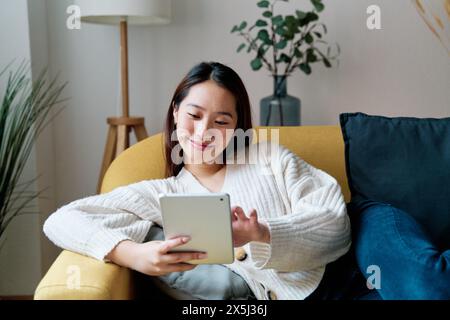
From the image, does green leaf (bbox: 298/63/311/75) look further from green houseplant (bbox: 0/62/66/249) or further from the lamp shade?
green houseplant (bbox: 0/62/66/249)

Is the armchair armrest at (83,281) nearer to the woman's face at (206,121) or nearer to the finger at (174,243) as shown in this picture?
the finger at (174,243)

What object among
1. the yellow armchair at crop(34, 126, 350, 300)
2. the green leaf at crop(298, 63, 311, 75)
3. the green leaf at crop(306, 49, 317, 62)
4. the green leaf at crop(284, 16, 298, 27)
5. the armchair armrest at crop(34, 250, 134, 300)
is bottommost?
the armchair armrest at crop(34, 250, 134, 300)

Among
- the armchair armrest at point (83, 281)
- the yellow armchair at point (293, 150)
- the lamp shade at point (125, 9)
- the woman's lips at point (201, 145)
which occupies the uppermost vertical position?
the lamp shade at point (125, 9)

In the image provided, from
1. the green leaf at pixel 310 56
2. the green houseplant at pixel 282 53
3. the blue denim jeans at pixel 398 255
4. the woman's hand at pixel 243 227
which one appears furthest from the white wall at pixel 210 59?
the woman's hand at pixel 243 227

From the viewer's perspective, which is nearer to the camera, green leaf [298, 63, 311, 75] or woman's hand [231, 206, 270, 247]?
woman's hand [231, 206, 270, 247]

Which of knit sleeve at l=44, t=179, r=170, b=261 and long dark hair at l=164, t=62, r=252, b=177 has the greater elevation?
long dark hair at l=164, t=62, r=252, b=177

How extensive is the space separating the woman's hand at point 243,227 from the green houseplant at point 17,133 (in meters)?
1.05

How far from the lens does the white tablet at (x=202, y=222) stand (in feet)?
3.34

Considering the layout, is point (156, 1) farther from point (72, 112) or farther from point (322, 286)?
point (322, 286)

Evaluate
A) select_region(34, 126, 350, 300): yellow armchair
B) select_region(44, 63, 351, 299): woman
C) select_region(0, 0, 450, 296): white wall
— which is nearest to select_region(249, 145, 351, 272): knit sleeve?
select_region(44, 63, 351, 299): woman

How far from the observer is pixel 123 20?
221cm

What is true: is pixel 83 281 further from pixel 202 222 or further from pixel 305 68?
pixel 305 68

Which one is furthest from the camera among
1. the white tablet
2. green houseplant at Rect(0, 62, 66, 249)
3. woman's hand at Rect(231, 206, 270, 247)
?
green houseplant at Rect(0, 62, 66, 249)

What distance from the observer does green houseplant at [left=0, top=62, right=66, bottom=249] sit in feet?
6.24
